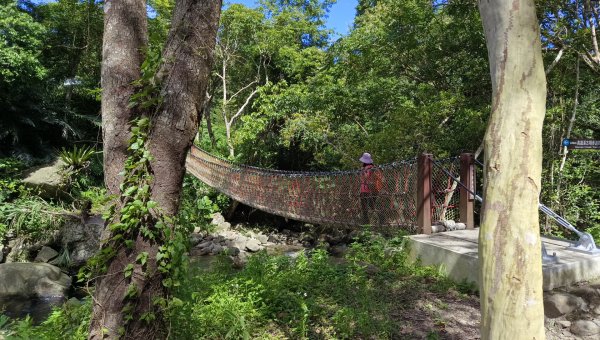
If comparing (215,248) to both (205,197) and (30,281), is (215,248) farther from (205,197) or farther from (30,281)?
(30,281)

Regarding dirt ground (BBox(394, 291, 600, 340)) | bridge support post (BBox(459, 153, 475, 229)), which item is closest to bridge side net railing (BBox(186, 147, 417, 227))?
bridge support post (BBox(459, 153, 475, 229))

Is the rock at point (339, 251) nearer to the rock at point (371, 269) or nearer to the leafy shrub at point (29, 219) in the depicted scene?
the rock at point (371, 269)

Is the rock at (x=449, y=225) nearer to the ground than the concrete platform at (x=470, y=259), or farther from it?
farther from it

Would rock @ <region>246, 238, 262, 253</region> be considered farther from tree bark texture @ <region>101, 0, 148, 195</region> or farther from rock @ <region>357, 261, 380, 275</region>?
tree bark texture @ <region>101, 0, 148, 195</region>

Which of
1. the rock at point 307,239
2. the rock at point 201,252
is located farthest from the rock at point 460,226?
the rock at point 201,252

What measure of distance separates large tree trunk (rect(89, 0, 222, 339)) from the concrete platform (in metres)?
1.40

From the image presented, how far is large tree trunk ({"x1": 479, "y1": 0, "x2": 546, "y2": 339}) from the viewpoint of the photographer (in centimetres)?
80

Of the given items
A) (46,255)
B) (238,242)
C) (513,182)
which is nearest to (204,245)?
(238,242)

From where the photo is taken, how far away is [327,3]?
1034cm

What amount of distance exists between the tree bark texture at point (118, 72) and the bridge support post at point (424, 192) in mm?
2074

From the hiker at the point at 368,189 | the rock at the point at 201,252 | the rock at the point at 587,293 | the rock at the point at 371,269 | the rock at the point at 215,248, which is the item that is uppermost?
the hiker at the point at 368,189

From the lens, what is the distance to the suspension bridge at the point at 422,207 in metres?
2.17

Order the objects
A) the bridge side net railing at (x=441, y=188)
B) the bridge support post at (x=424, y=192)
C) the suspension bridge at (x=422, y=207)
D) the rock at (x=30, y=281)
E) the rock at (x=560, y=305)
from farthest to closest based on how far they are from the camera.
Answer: the rock at (x=30, y=281), the bridge side net railing at (x=441, y=188), the bridge support post at (x=424, y=192), the suspension bridge at (x=422, y=207), the rock at (x=560, y=305)

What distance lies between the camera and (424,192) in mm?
2844
